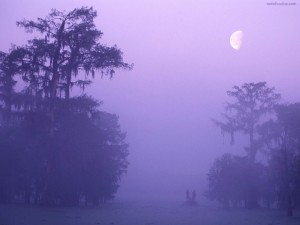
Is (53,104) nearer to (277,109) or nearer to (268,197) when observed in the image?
(277,109)

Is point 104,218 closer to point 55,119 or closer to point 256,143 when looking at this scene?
point 55,119

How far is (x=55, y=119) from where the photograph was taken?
103ft

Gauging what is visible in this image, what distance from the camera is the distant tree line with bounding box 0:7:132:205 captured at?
30438 millimetres

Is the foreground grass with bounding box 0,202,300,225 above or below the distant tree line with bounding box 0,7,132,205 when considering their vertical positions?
below

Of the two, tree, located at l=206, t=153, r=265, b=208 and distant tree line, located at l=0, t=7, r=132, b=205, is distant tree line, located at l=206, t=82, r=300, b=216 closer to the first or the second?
tree, located at l=206, t=153, r=265, b=208

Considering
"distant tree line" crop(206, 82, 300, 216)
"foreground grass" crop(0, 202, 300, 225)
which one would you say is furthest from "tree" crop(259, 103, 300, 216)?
"foreground grass" crop(0, 202, 300, 225)

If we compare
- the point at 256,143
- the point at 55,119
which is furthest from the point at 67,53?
the point at 256,143

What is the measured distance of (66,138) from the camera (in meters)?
32.5

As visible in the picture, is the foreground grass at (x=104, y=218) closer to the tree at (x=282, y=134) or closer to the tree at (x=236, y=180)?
the tree at (x=282, y=134)

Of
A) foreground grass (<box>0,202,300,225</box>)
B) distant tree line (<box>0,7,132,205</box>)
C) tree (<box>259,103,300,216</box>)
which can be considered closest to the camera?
foreground grass (<box>0,202,300,225</box>)

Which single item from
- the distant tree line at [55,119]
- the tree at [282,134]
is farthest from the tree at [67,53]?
the tree at [282,134]

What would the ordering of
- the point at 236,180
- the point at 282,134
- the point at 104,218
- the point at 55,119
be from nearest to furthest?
the point at 104,218, the point at 55,119, the point at 282,134, the point at 236,180

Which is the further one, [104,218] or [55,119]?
[55,119]

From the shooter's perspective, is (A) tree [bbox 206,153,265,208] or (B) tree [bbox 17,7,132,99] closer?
(B) tree [bbox 17,7,132,99]
